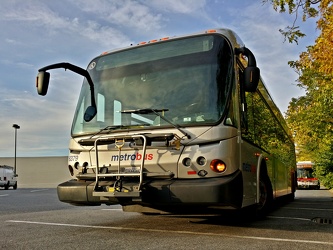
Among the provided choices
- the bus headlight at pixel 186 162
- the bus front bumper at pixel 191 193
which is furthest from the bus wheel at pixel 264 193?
the bus headlight at pixel 186 162

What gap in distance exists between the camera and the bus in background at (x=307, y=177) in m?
40.1

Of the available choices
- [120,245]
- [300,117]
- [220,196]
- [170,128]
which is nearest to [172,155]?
[170,128]

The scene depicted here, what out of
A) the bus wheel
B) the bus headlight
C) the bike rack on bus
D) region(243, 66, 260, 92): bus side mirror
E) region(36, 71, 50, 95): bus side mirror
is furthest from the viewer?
the bus wheel

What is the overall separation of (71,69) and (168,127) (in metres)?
2.11

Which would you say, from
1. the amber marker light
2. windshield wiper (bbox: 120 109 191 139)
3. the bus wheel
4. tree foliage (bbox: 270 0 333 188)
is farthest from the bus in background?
the amber marker light

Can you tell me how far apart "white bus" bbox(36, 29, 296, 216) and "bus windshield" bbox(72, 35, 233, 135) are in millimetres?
16

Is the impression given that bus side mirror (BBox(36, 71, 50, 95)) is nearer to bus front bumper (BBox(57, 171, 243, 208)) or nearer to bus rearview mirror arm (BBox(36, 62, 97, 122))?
bus rearview mirror arm (BBox(36, 62, 97, 122))

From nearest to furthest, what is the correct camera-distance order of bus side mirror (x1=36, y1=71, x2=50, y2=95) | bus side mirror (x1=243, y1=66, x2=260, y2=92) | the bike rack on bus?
1. the bike rack on bus
2. bus side mirror (x1=243, y1=66, x2=260, y2=92)
3. bus side mirror (x1=36, y1=71, x2=50, y2=95)

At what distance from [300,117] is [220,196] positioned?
67.3 feet

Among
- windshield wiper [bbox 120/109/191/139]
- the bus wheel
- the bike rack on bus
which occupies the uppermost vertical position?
windshield wiper [bbox 120/109/191/139]

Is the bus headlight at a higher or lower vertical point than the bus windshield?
lower

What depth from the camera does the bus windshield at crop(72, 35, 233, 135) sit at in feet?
21.2

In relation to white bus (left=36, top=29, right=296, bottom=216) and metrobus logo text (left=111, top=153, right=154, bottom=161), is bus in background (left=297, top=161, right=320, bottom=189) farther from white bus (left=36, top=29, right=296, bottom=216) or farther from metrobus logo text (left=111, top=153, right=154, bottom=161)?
metrobus logo text (left=111, top=153, right=154, bottom=161)

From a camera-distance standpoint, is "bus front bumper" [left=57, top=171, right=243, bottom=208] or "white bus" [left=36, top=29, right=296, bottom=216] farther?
"white bus" [left=36, top=29, right=296, bottom=216]
